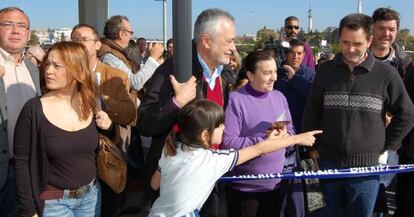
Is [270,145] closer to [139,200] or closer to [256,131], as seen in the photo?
[256,131]

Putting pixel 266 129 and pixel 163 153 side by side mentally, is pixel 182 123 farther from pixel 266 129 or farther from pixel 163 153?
pixel 266 129

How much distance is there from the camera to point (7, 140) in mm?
2770

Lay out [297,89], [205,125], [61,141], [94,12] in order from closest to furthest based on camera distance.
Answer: [205,125] < [61,141] < [297,89] < [94,12]

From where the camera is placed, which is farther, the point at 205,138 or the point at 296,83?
the point at 296,83

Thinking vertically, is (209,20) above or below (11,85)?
above

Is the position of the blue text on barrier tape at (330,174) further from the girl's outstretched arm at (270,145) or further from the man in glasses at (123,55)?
the man in glasses at (123,55)

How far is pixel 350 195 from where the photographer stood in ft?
10.4

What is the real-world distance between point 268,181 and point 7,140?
1.75m

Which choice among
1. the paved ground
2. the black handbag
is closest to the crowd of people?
the black handbag

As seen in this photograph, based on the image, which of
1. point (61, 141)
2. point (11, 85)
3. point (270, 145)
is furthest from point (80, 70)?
point (270, 145)

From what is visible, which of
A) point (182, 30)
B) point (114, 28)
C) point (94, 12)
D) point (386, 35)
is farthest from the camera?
point (94, 12)

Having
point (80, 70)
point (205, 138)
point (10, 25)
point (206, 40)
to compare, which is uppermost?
point (10, 25)

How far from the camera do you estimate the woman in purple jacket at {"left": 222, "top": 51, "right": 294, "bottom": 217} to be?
9.83 feet

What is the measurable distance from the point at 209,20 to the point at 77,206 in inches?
53.7
